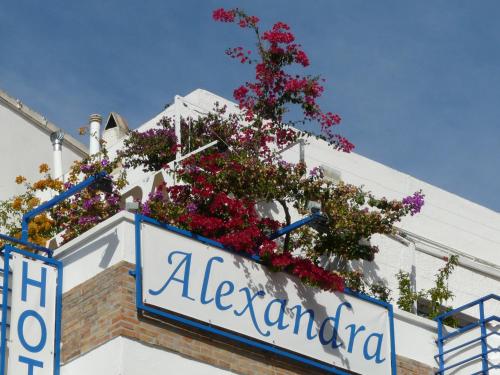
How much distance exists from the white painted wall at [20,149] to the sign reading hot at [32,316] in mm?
10780

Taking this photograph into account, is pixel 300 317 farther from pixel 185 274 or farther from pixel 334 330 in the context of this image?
pixel 185 274

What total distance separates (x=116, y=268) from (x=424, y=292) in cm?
749

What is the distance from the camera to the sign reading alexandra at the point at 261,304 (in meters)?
18.3

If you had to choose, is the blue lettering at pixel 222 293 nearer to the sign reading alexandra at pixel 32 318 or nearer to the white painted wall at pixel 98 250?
the white painted wall at pixel 98 250

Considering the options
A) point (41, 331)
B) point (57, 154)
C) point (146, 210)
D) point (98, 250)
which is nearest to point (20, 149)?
point (57, 154)

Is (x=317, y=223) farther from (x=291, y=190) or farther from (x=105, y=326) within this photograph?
(x=105, y=326)

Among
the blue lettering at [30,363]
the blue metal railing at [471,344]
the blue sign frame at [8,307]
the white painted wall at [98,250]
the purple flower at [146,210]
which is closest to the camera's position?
the blue sign frame at [8,307]

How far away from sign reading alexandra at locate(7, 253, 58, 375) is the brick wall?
0.72 feet

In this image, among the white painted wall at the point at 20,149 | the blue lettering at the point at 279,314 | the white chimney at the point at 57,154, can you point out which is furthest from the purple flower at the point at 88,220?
the white painted wall at the point at 20,149

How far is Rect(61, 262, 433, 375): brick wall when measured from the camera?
17641 mm

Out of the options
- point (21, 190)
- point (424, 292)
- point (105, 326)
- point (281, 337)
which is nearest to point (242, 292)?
point (281, 337)

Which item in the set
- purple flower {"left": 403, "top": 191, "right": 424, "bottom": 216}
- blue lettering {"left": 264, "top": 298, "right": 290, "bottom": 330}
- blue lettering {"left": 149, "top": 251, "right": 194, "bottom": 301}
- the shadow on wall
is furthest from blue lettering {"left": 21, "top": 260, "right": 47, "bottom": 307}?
purple flower {"left": 403, "top": 191, "right": 424, "bottom": 216}

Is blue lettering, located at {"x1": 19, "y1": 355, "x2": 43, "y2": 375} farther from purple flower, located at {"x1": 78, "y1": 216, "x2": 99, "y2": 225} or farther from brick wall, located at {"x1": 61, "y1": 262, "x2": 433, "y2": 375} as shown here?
purple flower, located at {"x1": 78, "y1": 216, "x2": 99, "y2": 225}

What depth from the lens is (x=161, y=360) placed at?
17.7m
